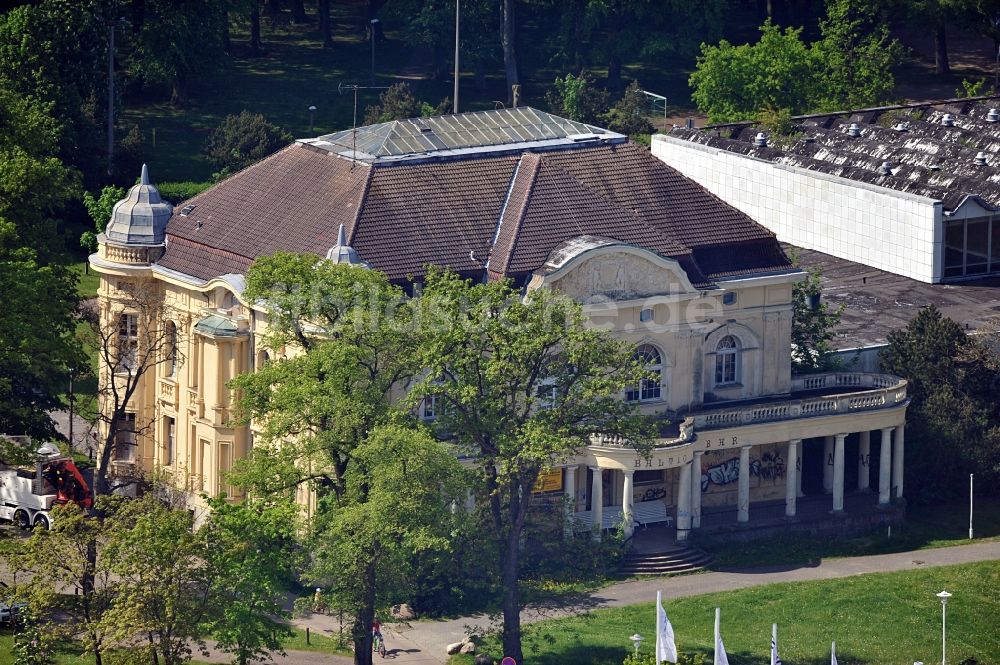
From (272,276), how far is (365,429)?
6965 millimetres

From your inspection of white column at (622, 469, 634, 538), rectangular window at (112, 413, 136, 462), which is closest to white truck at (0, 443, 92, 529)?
rectangular window at (112, 413, 136, 462)

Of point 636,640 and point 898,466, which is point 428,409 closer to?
point 636,640

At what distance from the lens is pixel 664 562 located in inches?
4144

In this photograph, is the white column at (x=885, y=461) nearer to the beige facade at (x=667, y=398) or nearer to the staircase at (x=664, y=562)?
the beige facade at (x=667, y=398)

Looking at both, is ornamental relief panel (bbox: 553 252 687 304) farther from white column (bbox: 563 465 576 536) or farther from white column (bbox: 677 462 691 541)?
white column (bbox: 677 462 691 541)

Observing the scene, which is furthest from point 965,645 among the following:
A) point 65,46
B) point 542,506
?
point 65,46

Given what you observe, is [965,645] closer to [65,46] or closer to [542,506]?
[542,506]

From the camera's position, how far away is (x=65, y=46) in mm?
144625

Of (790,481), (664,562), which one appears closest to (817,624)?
(664,562)

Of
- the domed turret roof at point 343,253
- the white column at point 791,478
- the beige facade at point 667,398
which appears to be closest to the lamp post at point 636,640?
the beige facade at point 667,398

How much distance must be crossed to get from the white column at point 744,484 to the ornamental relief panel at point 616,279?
7.56 m

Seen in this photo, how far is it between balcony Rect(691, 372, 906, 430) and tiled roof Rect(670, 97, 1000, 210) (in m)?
20.9

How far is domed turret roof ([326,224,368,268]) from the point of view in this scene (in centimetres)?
10188

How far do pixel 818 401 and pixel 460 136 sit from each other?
18943 mm
